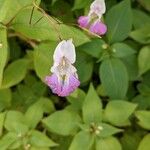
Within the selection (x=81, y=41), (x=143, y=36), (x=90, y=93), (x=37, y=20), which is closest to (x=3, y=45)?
(x=37, y=20)

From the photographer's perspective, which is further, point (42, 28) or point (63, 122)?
point (63, 122)

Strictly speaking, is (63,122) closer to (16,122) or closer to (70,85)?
(16,122)

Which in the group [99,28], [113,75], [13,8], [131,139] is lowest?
[131,139]

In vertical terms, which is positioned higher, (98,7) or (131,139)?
(98,7)

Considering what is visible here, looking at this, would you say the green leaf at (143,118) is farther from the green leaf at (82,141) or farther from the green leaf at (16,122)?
the green leaf at (16,122)

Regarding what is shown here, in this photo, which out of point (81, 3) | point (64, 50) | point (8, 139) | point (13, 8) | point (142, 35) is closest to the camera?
point (64, 50)

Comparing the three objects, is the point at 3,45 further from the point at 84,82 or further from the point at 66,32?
the point at 84,82

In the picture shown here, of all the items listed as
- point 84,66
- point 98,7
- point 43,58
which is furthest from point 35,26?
point 84,66

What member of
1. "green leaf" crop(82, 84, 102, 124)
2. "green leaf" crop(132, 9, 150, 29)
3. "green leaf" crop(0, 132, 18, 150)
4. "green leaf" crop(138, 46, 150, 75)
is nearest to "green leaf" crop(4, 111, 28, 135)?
"green leaf" crop(0, 132, 18, 150)
